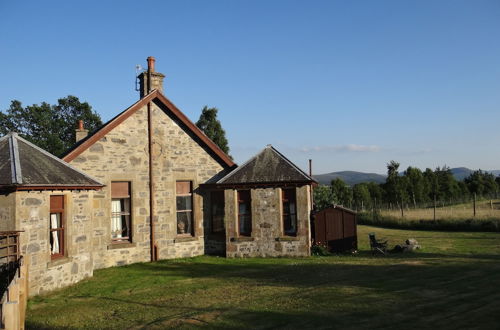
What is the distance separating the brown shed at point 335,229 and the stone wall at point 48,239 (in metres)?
9.73

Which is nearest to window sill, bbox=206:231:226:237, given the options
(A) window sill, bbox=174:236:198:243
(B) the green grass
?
(A) window sill, bbox=174:236:198:243

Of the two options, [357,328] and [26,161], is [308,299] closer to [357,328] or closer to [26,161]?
[357,328]

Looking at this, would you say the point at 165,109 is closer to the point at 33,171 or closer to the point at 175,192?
the point at 175,192

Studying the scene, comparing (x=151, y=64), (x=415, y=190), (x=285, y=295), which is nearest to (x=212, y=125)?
(x=151, y=64)

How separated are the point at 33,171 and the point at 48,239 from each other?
213 cm

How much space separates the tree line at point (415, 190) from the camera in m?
45.8

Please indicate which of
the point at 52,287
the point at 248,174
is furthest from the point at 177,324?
the point at 248,174

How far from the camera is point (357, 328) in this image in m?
7.81

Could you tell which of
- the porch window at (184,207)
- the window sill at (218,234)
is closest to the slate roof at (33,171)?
the porch window at (184,207)

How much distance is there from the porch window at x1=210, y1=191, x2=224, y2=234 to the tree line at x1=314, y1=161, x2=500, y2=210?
27.1 meters

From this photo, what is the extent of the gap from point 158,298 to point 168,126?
8609 millimetres

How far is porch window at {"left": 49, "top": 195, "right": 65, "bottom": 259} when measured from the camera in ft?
41.9

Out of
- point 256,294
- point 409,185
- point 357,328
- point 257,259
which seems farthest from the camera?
point 409,185

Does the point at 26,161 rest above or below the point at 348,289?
above
